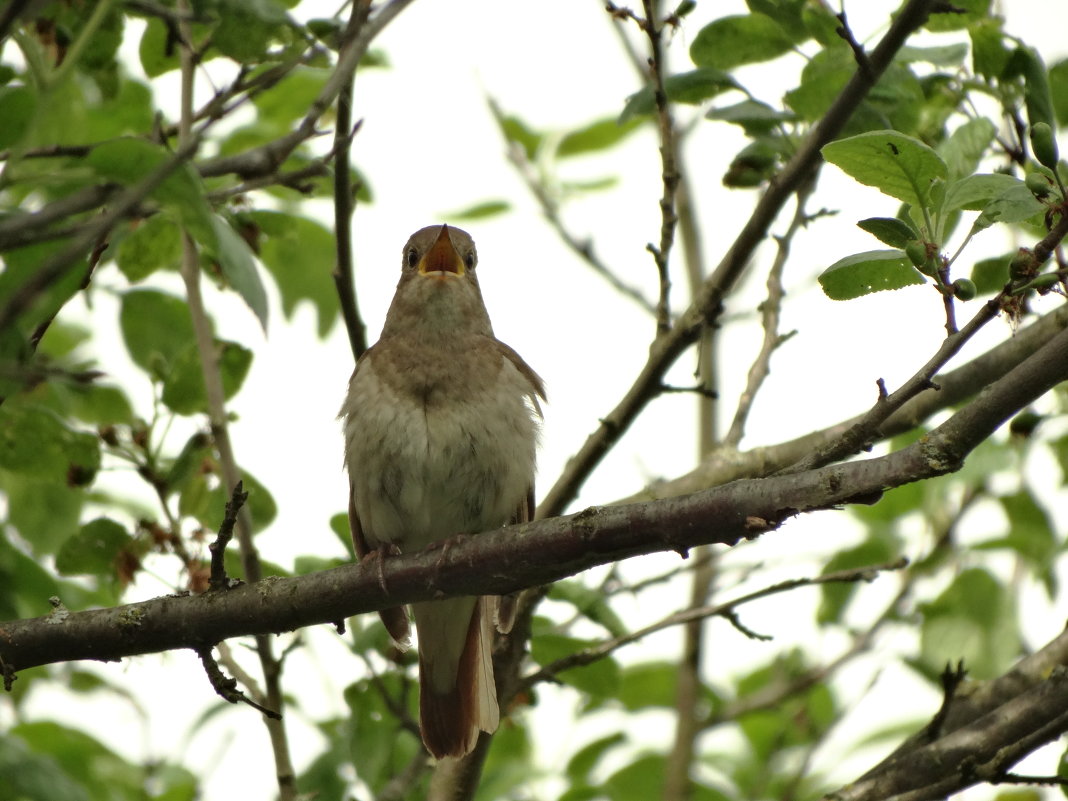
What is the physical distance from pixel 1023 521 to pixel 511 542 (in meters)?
2.54

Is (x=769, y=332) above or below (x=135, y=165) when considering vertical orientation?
above

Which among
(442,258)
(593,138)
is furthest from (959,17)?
(442,258)

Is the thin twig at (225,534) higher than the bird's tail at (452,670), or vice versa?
the bird's tail at (452,670)

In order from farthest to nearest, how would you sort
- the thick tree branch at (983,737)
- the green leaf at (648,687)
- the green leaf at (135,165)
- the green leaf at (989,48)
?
1. the green leaf at (648,687)
2. the green leaf at (989,48)
3. the thick tree branch at (983,737)
4. the green leaf at (135,165)

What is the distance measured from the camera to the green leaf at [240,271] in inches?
103

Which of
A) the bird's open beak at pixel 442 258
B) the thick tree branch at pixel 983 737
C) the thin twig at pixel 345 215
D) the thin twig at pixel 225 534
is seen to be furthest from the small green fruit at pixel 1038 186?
the bird's open beak at pixel 442 258

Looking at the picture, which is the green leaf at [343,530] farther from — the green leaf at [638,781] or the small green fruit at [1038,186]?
the small green fruit at [1038,186]

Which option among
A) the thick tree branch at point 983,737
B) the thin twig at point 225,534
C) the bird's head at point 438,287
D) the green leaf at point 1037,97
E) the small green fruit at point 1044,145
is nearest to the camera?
the small green fruit at point 1044,145

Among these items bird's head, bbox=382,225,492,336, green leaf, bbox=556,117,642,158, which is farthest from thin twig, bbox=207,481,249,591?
green leaf, bbox=556,117,642,158

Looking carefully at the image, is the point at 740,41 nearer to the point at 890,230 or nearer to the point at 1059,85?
the point at 1059,85

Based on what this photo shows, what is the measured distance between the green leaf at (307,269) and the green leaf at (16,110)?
2093 mm

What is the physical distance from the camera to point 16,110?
271 centimetres

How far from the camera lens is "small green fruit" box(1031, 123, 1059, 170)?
267 centimetres

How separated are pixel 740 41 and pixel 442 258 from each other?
2.29m
